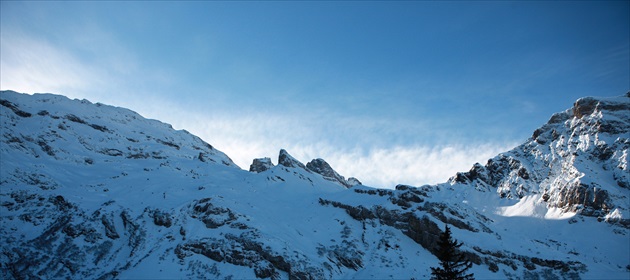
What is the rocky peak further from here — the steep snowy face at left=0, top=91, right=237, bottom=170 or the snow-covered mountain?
the steep snowy face at left=0, top=91, right=237, bottom=170

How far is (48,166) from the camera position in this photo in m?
56.9

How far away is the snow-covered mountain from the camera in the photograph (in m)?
41.9

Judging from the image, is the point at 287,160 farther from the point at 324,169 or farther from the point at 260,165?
the point at 324,169

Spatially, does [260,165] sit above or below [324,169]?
below

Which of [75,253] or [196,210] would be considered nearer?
[75,253]

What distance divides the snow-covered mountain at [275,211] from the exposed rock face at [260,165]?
1480cm

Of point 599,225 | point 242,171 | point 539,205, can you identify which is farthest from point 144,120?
point 599,225

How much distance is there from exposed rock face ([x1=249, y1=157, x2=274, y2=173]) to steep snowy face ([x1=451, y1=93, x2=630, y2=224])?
45.4 meters

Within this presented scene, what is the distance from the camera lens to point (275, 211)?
58219 mm

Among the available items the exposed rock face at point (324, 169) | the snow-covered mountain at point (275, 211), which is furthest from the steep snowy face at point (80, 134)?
the exposed rock face at point (324, 169)

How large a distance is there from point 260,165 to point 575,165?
218ft

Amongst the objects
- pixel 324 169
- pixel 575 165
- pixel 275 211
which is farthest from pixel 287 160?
pixel 575 165

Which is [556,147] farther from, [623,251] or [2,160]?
[2,160]

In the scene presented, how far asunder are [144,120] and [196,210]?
224 feet
